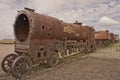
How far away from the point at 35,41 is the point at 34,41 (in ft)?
0.24

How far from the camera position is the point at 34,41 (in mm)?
9328

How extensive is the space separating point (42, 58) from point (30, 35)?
5.62 feet

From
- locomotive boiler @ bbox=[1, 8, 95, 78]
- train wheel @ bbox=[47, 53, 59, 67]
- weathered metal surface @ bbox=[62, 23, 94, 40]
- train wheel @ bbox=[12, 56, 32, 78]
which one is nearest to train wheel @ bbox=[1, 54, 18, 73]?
locomotive boiler @ bbox=[1, 8, 95, 78]

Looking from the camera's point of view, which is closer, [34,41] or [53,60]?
[34,41]

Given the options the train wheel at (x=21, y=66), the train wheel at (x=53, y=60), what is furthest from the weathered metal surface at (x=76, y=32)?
the train wheel at (x=21, y=66)

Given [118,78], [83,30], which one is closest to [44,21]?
[118,78]

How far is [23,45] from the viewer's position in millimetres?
9383

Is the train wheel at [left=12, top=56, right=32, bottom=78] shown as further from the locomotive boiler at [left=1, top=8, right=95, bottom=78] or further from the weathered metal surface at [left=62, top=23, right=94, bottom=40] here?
the weathered metal surface at [left=62, top=23, right=94, bottom=40]

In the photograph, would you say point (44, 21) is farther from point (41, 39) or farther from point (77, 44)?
point (77, 44)

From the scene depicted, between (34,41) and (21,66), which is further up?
(34,41)

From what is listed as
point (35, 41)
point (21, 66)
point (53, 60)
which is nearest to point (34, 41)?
point (35, 41)

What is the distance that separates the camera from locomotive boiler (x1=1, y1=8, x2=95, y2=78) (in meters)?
8.52

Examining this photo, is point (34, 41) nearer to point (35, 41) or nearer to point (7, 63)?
point (35, 41)

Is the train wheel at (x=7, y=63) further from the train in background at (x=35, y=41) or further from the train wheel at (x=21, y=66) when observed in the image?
the train wheel at (x=21, y=66)
